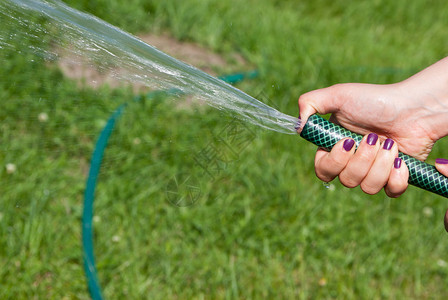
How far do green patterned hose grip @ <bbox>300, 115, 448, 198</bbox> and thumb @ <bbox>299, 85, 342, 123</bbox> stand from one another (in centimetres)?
11

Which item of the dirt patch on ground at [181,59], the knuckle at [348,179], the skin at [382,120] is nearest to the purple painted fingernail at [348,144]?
the skin at [382,120]

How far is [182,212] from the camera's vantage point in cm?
254

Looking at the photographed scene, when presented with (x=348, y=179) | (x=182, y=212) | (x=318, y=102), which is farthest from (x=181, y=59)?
(x=348, y=179)

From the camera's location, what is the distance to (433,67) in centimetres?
183

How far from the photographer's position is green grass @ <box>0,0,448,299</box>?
2295 mm

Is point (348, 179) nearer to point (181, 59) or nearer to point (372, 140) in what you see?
point (372, 140)

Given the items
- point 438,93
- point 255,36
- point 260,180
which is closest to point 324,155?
point 438,93

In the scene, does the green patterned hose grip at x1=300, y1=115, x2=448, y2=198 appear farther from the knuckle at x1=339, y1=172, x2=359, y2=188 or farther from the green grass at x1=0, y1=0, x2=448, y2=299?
the green grass at x1=0, y1=0, x2=448, y2=299

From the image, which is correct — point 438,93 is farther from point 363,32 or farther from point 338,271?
point 363,32

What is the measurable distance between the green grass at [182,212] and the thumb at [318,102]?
2.60 ft

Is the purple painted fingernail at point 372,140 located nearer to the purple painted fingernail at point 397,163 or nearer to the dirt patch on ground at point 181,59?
the purple painted fingernail at point 397,163

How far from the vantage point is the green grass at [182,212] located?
90.4 inches

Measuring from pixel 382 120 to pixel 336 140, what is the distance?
309 millimetres

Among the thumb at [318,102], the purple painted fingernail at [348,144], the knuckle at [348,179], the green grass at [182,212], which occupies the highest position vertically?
the thumb at [318,102]
